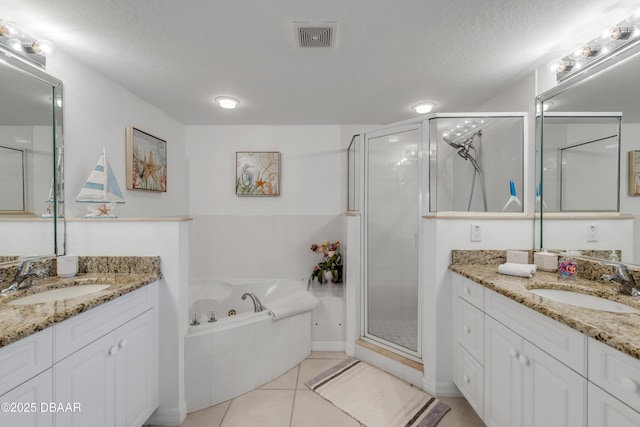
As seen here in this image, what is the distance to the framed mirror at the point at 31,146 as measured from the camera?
1.23 m

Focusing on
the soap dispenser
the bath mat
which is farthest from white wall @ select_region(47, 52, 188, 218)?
the soap dispenser

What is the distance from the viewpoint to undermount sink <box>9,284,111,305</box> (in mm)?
1167

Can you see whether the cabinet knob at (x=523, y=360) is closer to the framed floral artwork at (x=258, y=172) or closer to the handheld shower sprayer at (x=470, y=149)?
the handheld shower sprayer at (x=470, y=149)

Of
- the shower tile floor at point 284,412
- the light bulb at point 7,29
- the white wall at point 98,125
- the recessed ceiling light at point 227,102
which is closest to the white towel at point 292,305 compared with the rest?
the shower tile floor at point 284,412

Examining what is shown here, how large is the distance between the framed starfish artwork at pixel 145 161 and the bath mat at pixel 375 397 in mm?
2112

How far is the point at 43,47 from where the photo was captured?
1.36 meters

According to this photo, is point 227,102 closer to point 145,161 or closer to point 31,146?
point 145,161

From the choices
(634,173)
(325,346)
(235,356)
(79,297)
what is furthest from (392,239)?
(79,297)

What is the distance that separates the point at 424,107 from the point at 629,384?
218 cm

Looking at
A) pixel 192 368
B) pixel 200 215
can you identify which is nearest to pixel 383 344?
pixel 192 368

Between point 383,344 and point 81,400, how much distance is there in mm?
1837

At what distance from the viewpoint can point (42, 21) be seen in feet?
4.18

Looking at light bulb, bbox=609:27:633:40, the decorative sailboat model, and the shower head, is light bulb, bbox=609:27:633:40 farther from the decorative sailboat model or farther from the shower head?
the decorative sailboat model

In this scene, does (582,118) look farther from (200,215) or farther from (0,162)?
(200,215)
